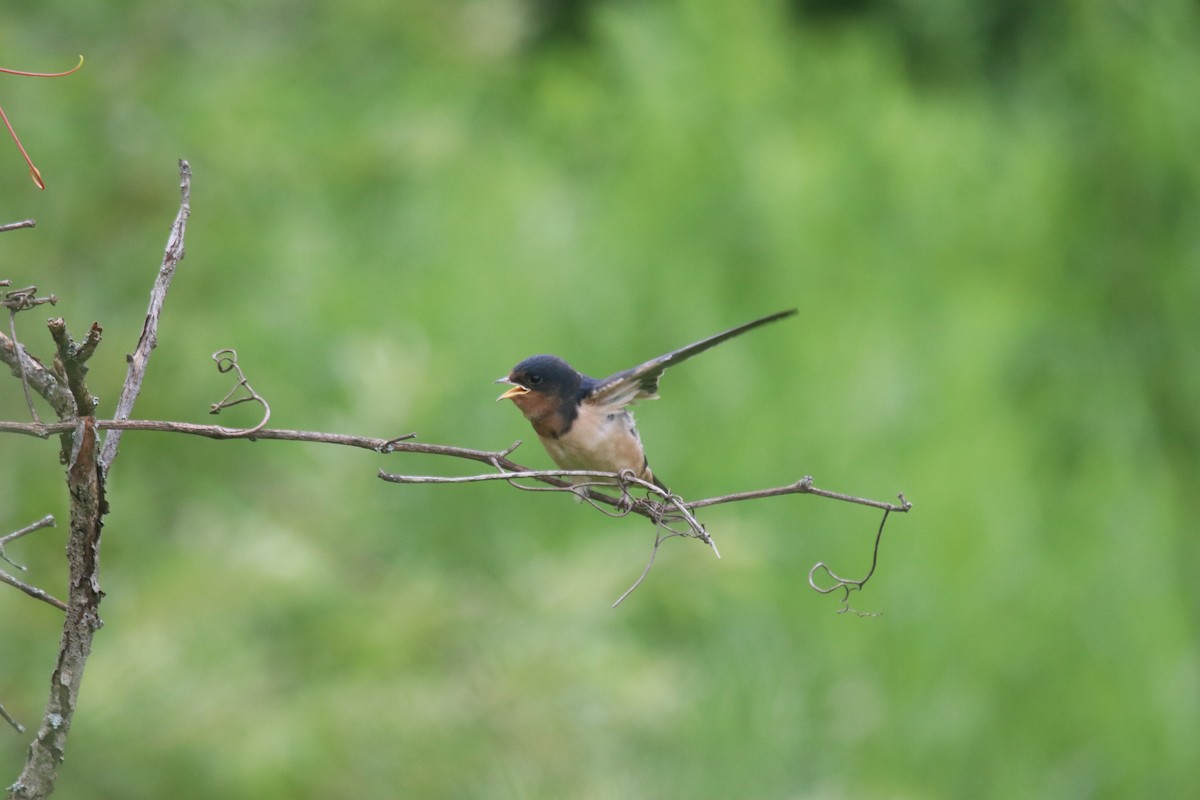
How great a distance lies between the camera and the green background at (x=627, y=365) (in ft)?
6.23

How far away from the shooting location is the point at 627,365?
4.39 meters

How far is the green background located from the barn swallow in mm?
601

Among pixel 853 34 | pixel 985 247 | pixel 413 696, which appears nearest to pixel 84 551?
pixel 413 696

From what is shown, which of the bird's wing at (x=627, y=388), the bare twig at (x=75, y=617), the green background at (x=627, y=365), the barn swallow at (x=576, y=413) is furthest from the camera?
the green background at (x=627, y=365)

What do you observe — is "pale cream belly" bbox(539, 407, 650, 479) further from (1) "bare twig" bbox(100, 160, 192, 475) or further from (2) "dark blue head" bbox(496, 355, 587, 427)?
(1) "bare twig" bbox(100, 160, 192, 475)

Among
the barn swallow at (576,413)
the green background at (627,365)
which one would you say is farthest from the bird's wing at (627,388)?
the green background at (627,365)

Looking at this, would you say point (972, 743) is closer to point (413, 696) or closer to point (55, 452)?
point (413, 696)

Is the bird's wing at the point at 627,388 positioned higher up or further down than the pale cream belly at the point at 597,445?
further down

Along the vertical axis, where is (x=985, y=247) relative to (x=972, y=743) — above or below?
above

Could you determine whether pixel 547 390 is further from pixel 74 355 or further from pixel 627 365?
pixel 627 365

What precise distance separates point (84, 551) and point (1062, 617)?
3.95m

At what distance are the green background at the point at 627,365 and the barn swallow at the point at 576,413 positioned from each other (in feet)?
1.97

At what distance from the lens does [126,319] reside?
194 cm

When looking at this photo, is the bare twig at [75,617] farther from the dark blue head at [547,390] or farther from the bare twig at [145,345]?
the dark blue head at [547,390]
